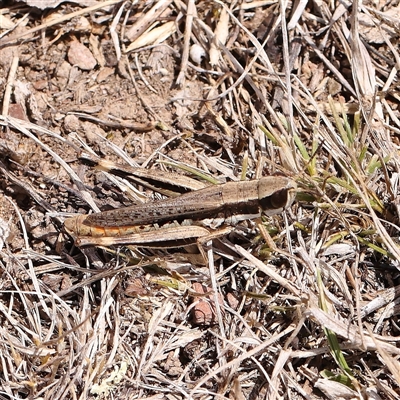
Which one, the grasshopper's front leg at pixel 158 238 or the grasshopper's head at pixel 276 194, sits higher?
the grasshopper's head at pixel 276 194

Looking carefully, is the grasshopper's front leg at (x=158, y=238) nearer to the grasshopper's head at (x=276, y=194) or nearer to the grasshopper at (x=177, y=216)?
the grasshopper at (x=177, y=216)

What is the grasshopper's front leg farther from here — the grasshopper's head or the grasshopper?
the grasshopper's head

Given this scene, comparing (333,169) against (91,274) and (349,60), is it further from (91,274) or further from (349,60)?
(91,274)

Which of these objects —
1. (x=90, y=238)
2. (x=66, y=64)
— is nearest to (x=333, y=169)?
(x=90, y=238)

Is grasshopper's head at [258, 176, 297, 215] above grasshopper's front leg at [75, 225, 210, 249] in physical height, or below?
above

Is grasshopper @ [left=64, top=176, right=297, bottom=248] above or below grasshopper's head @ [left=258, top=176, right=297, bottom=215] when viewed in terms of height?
below

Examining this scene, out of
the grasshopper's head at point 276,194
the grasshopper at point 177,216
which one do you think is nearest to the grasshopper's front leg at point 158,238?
the grasshopper at point 177,216

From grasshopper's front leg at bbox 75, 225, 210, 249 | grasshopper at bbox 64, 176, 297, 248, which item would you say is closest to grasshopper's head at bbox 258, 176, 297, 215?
grasshopper at bbox 64, 176, 297, 248

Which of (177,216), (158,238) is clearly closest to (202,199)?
(177,216)

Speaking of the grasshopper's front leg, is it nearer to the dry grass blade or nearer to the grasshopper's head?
the dry grass blade
